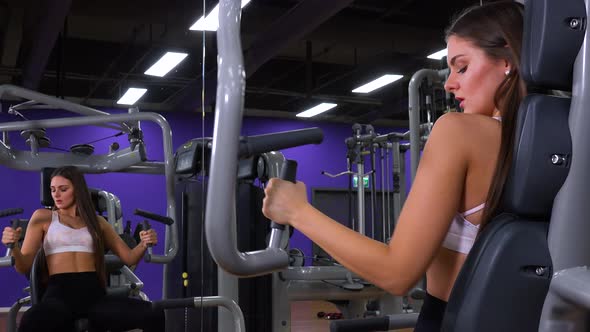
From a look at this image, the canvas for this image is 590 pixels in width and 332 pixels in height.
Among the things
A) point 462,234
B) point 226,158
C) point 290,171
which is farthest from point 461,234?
point 226,158

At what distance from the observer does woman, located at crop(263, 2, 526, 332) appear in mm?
719

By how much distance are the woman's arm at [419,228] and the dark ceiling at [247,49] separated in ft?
1.90

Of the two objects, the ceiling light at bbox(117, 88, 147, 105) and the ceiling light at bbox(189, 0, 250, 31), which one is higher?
the ceiling light at bbox(189, 0, 250, 31)

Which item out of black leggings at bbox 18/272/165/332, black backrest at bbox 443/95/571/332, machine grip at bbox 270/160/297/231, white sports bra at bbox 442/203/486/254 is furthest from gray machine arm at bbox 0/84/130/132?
black backrest at bbox 443/95/571/332

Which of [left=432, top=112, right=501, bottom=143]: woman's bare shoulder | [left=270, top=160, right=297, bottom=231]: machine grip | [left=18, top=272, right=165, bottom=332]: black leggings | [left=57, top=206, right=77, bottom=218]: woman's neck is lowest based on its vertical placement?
[left=18, top=272, right=165, bottom=332]: black leggings

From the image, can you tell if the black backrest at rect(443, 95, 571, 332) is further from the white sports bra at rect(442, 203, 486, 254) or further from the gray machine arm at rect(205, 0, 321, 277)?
the gray machine arm at rect(205, 0, 321, 277)

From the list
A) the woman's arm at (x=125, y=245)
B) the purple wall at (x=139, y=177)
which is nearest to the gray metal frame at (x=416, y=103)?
the purple wall at (x=139, y=177)

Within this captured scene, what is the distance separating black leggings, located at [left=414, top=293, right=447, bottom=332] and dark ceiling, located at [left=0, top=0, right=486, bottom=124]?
59 cm

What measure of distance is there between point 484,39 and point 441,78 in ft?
3.17

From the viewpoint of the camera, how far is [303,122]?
4.90 ft

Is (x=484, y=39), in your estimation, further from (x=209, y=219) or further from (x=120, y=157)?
(x=120, y=157)

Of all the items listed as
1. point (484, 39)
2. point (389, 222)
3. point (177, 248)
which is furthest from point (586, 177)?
point (389, 222)

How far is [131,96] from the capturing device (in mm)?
1336

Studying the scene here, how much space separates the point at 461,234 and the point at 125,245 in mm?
865
